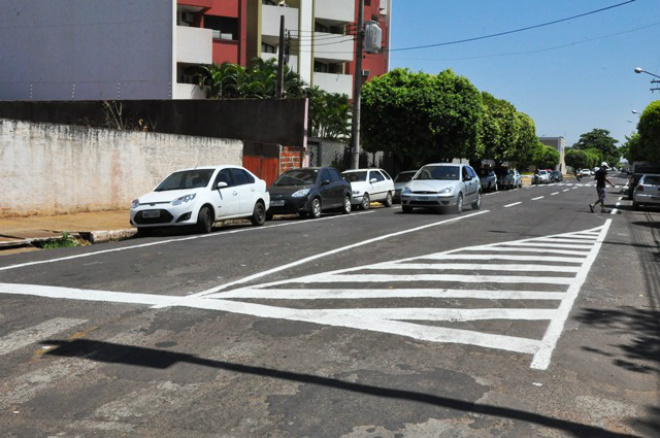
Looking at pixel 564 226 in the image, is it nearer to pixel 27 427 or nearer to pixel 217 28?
pixel 27 427

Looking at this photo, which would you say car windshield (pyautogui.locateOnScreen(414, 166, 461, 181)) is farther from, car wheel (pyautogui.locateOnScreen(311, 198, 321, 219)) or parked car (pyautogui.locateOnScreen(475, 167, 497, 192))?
parked car (pyautogui.locateOnScreen(475, 167, 497, 192))

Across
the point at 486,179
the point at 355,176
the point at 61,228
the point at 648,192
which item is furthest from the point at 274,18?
the point at 61,228

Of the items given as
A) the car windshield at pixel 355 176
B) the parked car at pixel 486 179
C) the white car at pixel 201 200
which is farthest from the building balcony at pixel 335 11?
the white car at pixel 201 200

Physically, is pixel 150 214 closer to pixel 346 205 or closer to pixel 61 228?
pixel 61 228

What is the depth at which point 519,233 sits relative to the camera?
15.9 m

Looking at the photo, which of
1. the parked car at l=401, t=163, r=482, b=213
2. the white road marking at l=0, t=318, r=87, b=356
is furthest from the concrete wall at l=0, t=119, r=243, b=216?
the white road marking at l=0, t=318, r=87, b=356

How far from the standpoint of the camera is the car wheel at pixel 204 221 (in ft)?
48.2

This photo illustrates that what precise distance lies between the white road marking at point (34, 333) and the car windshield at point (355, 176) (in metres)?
19.8

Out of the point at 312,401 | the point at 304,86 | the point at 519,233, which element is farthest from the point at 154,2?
the point at 312,401

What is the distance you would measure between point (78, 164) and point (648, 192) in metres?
21.5

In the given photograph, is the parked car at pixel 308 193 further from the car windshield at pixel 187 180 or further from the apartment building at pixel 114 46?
the apartment building at pixel 114 46

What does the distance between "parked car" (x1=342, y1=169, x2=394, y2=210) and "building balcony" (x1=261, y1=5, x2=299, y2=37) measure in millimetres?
21883

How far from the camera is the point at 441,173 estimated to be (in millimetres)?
22953

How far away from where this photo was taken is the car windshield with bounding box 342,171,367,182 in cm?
2582
